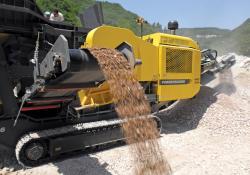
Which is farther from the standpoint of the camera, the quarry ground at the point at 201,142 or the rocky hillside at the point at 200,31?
the rocky hillside at the point at 200,31

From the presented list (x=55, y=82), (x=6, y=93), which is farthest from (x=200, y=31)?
(x=55, y=82)

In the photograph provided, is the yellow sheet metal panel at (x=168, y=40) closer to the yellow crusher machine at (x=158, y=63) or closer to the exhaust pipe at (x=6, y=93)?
the yellow crusher machine at (x=158, y=63)

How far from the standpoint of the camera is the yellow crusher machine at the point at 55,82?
13.3 feet

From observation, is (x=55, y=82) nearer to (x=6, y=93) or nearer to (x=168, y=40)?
(x=6, y=93)

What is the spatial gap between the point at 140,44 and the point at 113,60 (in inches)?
96.3

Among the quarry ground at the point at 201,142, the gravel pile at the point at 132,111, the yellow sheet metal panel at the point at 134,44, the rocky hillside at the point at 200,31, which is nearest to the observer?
the gravel pile at the point at 132,111

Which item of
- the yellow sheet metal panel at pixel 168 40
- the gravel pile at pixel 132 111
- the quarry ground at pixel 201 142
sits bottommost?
the quarry ground at pixel 201 142

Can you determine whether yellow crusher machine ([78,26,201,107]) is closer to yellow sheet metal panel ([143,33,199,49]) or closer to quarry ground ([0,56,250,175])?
yellow sheet metal panel ([143,33,199,49])

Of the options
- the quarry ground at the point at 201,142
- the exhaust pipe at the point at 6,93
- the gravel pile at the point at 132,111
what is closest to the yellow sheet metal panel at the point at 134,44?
the quarry ground at the point at 201,142

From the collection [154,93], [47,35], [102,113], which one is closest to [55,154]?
[102,113]

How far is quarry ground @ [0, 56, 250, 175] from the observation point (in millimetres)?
5102

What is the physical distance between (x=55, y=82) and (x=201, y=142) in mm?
3319

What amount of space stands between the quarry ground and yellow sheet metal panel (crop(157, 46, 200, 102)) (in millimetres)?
624

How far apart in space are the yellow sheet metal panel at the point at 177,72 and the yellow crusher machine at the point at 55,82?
3 cm
